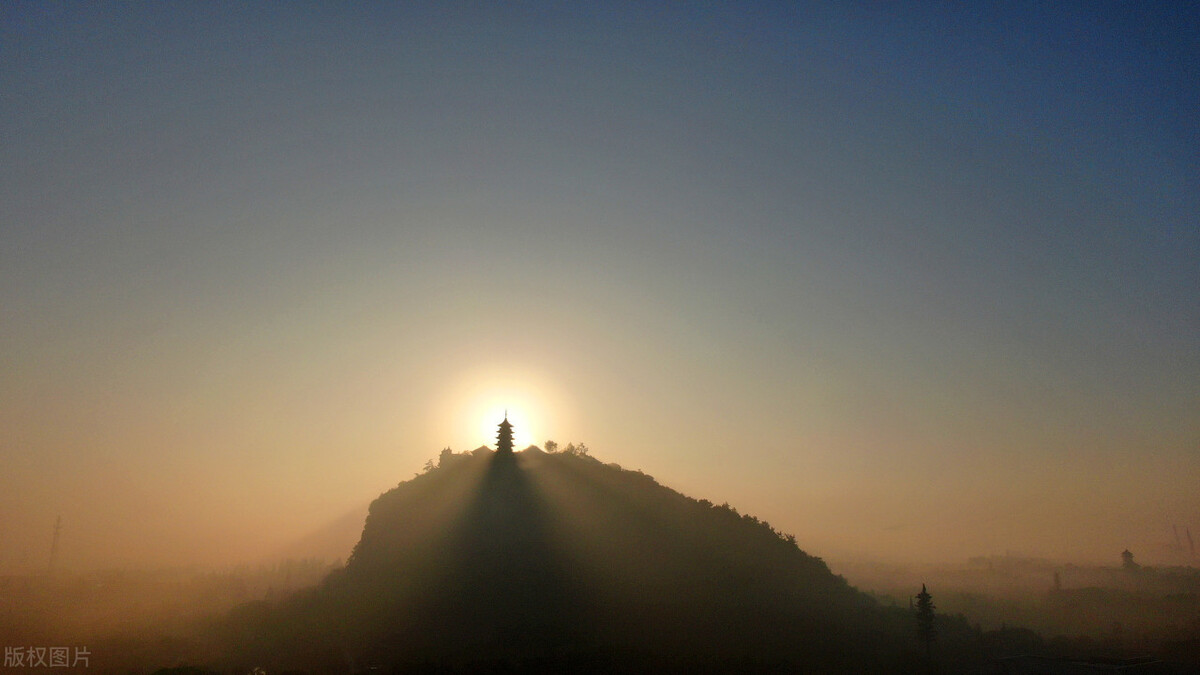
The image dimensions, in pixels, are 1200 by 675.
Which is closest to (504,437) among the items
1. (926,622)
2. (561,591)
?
(561,591)

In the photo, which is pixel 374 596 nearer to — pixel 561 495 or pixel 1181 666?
pixel 561 495

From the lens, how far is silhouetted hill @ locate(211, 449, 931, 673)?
3282 inches

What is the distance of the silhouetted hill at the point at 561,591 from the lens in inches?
3282

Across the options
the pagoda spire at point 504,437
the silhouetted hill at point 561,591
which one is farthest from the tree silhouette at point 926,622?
the pagoda spire at point 504,437

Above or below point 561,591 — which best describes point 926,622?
below

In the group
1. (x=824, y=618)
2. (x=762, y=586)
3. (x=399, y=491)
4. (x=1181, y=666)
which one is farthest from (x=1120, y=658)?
(x=399, y=491)

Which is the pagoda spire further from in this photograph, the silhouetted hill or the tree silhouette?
the tree silhouette

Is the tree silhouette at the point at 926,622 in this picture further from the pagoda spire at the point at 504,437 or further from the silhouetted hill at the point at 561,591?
the pagoda spire at the point at 504,437

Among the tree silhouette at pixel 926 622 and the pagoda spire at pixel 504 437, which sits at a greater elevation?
the pagoda spire at pixel 504 437

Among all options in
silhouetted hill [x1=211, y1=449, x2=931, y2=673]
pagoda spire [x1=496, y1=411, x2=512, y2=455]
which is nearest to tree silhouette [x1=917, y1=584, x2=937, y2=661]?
silhouetted hill [x1=211, y1=449, x2=931, y2=673]

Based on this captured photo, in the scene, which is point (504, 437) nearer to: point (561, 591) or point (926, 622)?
point (561, 591)

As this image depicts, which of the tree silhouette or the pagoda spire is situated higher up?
the pagoda spire

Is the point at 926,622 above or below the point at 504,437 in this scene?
below

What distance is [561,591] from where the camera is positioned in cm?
9306
